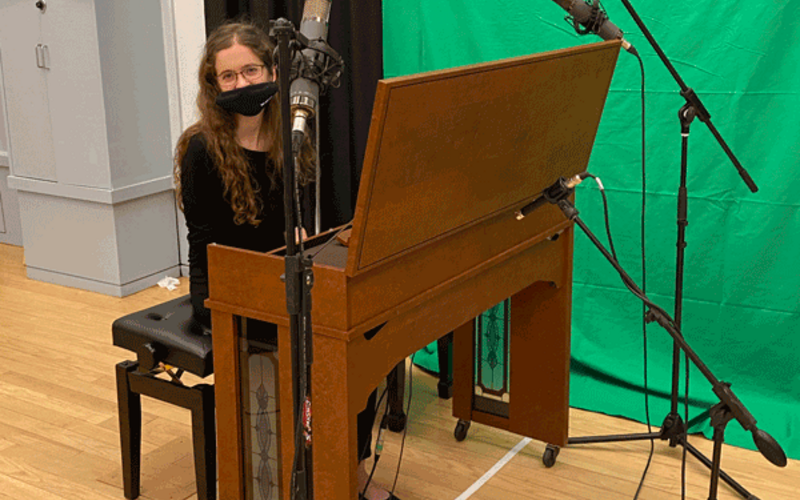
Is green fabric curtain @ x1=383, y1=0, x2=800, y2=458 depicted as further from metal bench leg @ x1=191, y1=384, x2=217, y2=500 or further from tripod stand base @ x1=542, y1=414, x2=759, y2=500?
metal bench leg @ x1=191, y1=384, x2=217, y2=500

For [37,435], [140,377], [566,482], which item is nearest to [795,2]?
[566,482]

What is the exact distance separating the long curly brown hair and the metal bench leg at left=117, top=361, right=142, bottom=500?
18.2 inches

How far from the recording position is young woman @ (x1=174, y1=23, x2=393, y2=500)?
2113 millimetres

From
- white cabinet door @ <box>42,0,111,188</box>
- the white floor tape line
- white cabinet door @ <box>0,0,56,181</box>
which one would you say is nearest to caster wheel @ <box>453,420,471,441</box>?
the white floor tape line

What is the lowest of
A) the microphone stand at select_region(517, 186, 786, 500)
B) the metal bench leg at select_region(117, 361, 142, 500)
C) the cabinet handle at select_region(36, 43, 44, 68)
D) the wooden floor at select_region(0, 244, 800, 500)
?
the wooden floor at select_region(0, 244, 800, 500)

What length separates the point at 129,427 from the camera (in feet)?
7.20

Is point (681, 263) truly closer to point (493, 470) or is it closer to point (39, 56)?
point (493, 470)

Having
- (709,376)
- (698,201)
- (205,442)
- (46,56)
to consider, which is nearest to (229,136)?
(205,442)

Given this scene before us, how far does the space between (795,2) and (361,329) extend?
1.72m

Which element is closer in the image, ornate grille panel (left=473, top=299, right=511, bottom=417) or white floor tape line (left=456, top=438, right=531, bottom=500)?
white floor tape line (left=456, top=438, right=531, bottom=500)

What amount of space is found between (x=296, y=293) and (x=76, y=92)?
281 centimetres

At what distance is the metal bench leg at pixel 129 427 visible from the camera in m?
2.18

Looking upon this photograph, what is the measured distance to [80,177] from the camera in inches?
148

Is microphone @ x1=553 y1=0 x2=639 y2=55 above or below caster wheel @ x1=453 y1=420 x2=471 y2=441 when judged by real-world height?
above
